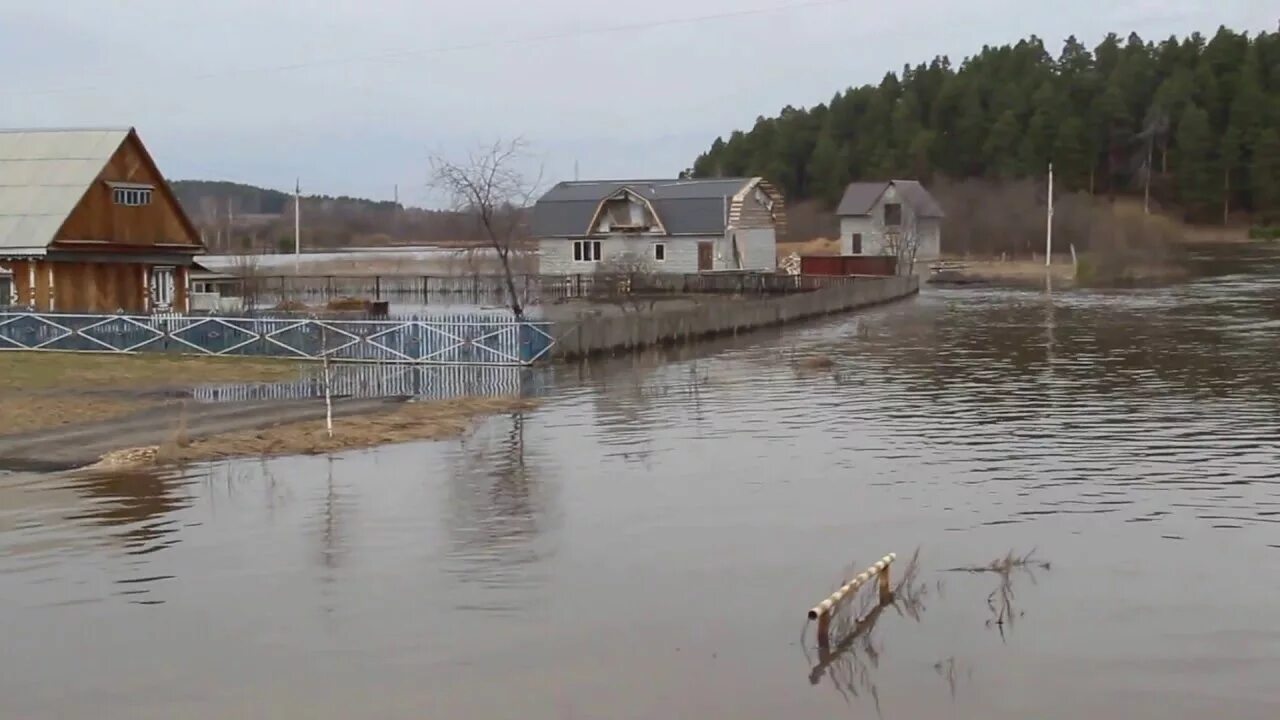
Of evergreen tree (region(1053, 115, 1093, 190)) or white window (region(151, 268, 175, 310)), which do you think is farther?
evergreen tree (region(1053, 115, 1093, 190))

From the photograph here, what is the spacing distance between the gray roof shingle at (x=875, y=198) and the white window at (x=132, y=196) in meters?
55.9

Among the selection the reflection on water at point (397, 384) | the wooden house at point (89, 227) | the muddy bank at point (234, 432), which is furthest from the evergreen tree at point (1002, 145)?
the muddy bank at point (234, 432)

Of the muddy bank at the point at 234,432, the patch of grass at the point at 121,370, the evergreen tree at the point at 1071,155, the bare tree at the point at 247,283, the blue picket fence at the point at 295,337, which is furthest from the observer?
the evergreen tree at the point at 1071,155

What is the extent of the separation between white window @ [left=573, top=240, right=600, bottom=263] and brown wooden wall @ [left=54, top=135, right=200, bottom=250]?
100 feet

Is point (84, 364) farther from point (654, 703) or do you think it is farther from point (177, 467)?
point (654, 703)

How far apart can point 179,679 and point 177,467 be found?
974 cm

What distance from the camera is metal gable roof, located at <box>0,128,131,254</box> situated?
44.3 meters

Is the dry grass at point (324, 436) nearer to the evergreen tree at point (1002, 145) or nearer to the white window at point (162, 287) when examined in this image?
the white window at point (162, 287)

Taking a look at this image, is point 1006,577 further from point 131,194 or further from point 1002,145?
point 1002,145

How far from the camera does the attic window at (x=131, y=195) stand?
46844 millimetres

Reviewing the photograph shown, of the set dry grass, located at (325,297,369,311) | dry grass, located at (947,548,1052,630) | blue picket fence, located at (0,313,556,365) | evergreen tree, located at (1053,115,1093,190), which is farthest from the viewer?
evergreen tree, located at (1053,115,1093,190)

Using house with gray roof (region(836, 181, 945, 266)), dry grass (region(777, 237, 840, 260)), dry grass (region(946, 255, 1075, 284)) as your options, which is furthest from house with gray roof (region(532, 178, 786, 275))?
dry grass (region(777, 237, 840, 260))

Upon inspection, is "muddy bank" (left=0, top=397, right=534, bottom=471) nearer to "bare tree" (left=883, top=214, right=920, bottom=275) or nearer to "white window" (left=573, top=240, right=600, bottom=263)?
"white window" (left=573, top=240, right=600, bottom=263)

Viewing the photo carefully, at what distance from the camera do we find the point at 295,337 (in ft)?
122
